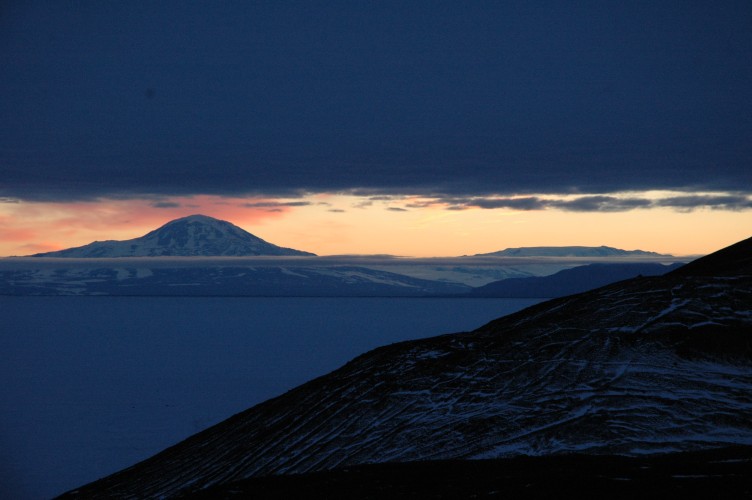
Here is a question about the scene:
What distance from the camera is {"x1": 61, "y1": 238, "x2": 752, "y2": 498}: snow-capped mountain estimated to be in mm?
8367

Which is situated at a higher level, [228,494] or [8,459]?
[228,494]

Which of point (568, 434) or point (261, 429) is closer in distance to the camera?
point (568, 434)

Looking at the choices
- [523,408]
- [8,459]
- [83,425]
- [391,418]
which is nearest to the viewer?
[523,408]

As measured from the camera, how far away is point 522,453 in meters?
8.05

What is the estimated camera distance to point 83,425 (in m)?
56.0

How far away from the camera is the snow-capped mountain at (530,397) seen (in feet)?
27.5

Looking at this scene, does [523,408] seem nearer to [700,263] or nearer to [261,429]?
[261,429]

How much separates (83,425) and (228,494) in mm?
52117

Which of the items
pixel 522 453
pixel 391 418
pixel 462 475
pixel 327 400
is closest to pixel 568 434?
pixel 522 453

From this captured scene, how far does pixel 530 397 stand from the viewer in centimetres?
948

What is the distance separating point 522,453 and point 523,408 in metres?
1.19

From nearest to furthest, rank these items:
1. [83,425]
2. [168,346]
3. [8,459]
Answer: [8,459] → [83,425] → [168,346]

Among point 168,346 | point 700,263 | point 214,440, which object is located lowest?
point 168,346

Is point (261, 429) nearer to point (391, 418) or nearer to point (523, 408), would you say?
point (391, 418)
